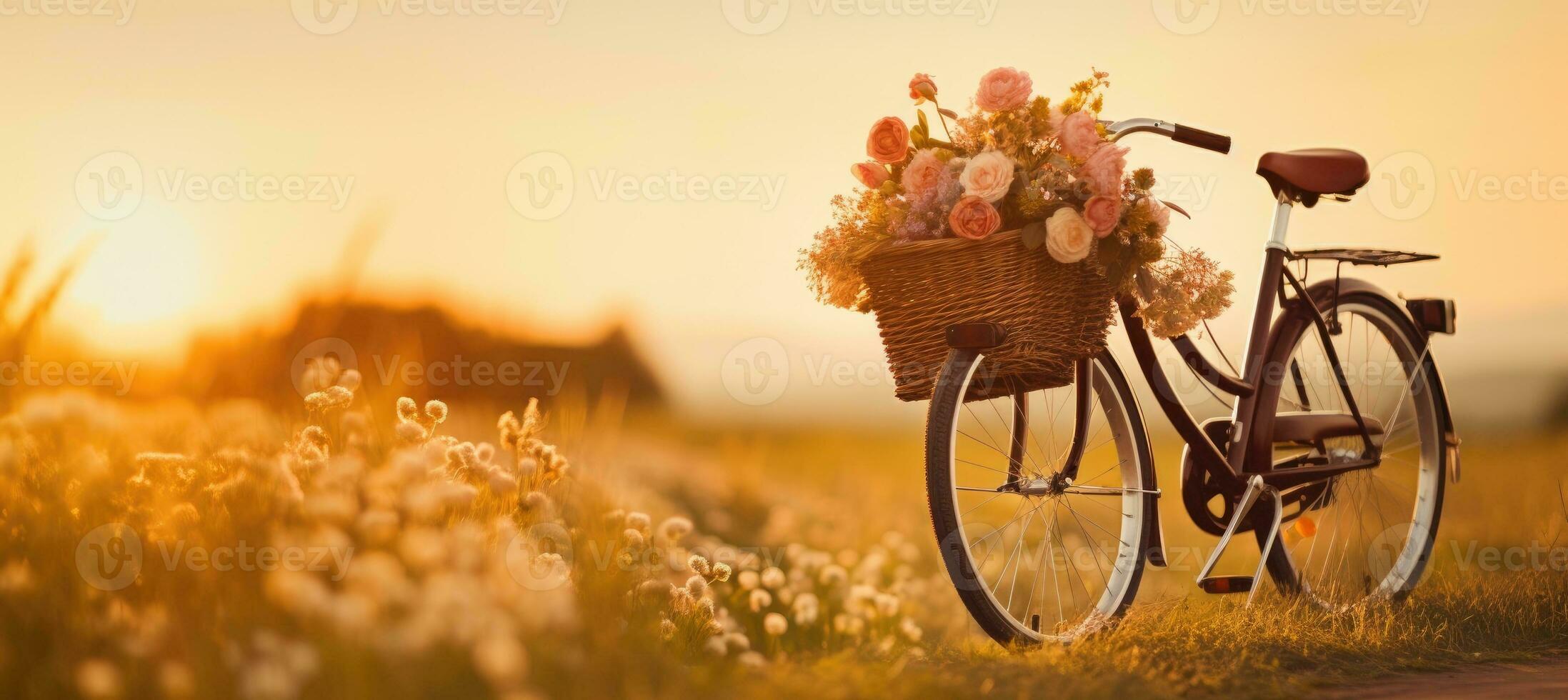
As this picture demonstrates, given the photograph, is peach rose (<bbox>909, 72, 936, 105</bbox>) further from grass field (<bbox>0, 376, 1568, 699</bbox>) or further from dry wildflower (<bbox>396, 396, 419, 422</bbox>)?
dry wildflower (<bbox>396, 396, 419, 422</bbox>)

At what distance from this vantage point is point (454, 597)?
2469 mm

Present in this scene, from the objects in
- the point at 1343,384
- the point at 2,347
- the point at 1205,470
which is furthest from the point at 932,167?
the point at 2,347

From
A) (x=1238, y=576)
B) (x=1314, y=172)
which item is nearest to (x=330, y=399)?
(x=1238, y=576)

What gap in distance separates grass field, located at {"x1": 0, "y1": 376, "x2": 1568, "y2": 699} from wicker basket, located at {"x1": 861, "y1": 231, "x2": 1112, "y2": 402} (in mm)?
899

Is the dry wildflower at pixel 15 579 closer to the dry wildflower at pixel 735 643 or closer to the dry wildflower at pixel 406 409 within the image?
the dry wildflower at pixel 406 409

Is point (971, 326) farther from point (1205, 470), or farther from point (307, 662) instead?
point (307, 662)

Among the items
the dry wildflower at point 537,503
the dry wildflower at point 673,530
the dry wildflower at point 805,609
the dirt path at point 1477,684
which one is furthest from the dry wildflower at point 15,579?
the dirt path at point 1477,684

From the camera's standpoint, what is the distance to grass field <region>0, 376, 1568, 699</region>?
252 cm

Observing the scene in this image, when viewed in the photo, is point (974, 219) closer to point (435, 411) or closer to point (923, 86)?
point (923, 86)

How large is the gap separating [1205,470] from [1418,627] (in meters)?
1.14

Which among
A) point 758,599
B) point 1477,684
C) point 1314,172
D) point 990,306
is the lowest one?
point 1477,684

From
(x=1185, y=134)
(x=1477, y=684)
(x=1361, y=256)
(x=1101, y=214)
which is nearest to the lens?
(x=1101, y=214)

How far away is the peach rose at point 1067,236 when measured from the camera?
11.8 ft

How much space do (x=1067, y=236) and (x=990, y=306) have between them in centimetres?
31
